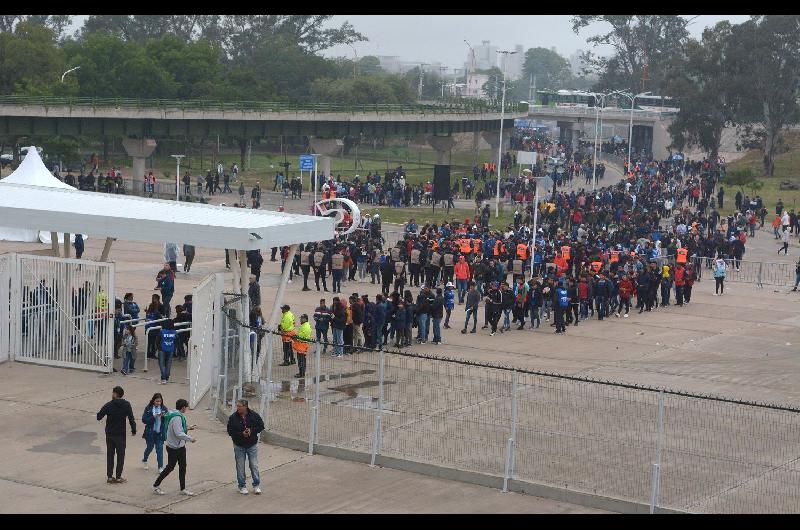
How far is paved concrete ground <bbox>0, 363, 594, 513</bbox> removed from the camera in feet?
56.6

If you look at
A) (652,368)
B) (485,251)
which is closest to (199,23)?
(485,251)

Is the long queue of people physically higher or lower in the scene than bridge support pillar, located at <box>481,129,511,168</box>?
lower

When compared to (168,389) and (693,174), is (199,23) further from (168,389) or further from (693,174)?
(168,389)

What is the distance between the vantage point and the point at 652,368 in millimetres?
28078

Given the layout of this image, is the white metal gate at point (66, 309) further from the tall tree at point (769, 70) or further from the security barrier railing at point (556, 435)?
the tall tree at point (769, 70)

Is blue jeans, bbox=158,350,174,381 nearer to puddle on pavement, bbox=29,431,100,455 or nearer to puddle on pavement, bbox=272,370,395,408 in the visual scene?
puddle on pavement, bbox=29,431,100,455

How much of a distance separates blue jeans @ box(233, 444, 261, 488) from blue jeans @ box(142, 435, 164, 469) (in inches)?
46.7

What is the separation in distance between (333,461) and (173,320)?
273 inches

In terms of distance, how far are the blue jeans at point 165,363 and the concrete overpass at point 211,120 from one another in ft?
152

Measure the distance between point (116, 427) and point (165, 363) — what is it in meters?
6.21

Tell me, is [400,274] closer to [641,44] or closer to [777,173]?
[777,173]

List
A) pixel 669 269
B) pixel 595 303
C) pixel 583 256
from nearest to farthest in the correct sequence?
pixel 595 303, pixel 669 269, pixel 583 256

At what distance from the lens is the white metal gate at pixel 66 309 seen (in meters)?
24.9

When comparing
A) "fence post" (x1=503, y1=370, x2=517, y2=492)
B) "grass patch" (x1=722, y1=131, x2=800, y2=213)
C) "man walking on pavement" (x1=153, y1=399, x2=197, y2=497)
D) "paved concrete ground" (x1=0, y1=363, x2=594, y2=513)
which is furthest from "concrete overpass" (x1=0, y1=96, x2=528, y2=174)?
"fence post" (x1=503, y1=370, x2=517, y2=492)
